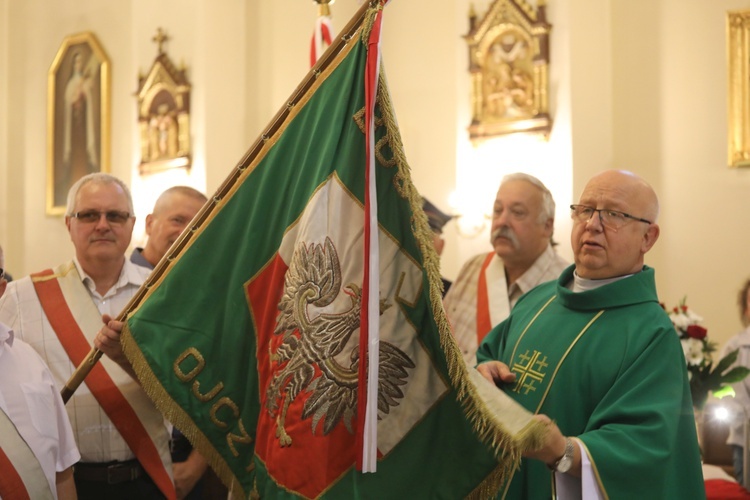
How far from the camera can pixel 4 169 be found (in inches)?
499

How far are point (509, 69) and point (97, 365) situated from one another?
6.39m

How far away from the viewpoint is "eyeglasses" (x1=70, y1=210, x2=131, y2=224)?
3441 mm

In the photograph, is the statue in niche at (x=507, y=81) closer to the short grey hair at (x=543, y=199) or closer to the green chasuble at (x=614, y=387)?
the short grey hair at (x=543, y=199)

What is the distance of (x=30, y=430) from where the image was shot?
2713 millimetres

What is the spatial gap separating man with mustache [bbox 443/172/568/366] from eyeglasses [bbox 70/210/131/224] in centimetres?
170

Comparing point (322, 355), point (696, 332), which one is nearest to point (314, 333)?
point (322, 355)

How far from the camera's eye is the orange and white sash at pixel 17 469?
2643 mm

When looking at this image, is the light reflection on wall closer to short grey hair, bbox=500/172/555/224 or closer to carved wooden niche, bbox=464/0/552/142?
carved wooden niche, bbox=464/0/552/142

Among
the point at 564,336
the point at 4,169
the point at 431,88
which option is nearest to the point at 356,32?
the point at 564,336

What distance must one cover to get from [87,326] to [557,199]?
5727 millimetres

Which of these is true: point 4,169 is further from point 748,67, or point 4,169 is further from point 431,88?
point 748,67

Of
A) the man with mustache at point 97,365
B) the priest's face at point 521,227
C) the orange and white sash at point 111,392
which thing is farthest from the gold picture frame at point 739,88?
the orange and white sash at point 111,392

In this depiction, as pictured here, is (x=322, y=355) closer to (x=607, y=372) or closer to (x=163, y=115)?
(x=607, y=372)

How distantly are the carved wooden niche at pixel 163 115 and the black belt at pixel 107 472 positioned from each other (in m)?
7.27
